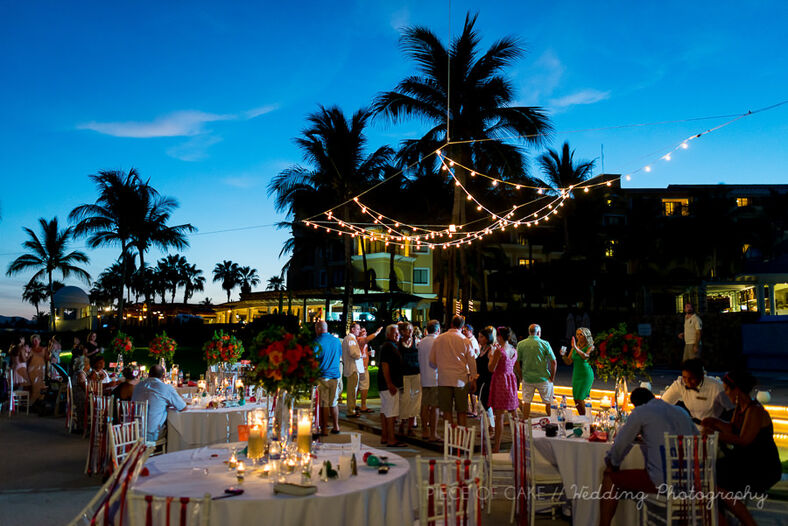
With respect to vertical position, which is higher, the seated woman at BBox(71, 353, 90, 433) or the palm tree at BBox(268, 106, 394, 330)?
the palm tree at BBox(268, 106, 394, 330)

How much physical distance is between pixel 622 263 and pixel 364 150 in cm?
2069

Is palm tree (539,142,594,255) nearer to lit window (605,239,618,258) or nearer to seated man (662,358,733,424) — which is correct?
lit window (605,239,618,258)

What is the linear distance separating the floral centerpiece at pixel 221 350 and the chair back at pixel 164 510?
7833 millimetres

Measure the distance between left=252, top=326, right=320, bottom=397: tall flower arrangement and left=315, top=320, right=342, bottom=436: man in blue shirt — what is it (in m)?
4.50

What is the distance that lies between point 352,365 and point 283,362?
742 centimetres

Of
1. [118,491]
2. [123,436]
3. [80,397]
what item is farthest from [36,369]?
[118,491]

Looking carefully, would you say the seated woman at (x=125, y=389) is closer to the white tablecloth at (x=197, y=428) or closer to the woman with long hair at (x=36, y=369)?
the white tablecloth at (x=197, y=428)

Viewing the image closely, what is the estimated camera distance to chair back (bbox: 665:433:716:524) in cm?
452

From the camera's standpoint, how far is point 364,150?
25375mm

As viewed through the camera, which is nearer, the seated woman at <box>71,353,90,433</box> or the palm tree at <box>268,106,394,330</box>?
the seated woman at <box>71,353,90,433</box>

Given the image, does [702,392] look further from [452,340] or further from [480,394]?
[480,394]

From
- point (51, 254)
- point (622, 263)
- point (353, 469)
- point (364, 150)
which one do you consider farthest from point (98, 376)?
point (51, 254)

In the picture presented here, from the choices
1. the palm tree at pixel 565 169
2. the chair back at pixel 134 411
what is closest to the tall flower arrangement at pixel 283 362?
the chair back at pixel 134 411

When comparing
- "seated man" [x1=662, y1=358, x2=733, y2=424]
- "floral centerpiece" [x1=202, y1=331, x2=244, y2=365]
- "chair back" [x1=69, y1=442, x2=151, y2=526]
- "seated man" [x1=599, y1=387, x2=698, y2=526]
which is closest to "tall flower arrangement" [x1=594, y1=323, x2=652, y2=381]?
"seated man" [x1=662, y1=358, x2=733, y2=424]
